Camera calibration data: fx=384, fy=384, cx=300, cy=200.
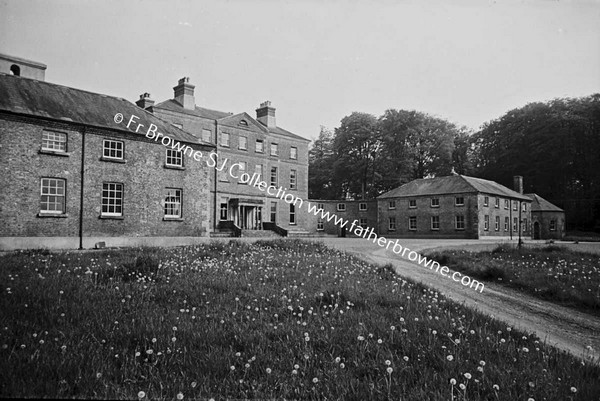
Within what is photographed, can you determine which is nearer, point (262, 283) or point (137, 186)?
point (262, 283)

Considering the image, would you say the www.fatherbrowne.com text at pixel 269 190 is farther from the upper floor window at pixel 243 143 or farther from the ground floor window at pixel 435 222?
the ground floor window at pixel 435 222

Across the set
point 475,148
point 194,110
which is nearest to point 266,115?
point 194,110

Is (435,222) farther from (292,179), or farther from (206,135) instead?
(206,135)

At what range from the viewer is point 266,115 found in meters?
45.7

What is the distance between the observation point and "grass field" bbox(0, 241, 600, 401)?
3.24 metres

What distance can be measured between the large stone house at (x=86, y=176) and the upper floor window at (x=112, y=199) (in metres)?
0.05

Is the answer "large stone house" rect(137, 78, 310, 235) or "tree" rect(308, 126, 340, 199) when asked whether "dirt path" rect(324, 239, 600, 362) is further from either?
"large stone house" rect(137, 78, 310, 235)

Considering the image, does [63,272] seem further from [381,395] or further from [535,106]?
[535,106]

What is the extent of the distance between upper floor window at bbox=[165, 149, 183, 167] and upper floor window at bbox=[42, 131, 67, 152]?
5.52 metres

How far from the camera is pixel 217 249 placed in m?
13.0

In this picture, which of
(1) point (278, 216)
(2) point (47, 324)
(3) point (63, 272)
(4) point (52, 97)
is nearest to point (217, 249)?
(3) point (63, 272)

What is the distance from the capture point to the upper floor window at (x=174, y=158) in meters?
22.9

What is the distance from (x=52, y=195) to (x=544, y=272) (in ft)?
66.2

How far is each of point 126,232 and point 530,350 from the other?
19.9 metres
